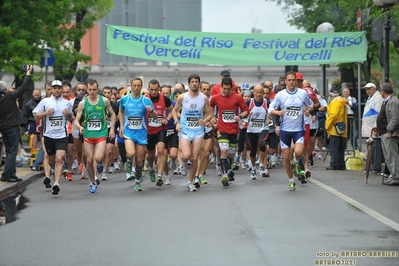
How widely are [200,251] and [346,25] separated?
30662mm

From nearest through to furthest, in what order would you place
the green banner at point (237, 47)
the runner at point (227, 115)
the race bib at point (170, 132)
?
the runner at point (227, 115) → the race bib at point (170, 132) → the green banner at point (237, 47)

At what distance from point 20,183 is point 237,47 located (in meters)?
7.82

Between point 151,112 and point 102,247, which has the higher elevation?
point 151,112

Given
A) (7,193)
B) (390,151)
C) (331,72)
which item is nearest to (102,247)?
(7,193)

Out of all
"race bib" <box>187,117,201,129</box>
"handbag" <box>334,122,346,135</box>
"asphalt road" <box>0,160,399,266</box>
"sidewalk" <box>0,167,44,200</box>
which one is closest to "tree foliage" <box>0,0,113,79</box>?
"sidewalk" <box>0,167,44,200</box>

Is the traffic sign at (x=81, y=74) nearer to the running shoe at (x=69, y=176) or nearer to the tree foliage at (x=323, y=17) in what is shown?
the tree foliage at (x=323, y=17)

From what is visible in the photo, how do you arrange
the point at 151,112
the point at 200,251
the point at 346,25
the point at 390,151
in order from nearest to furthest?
the point at 200,251, the point at 151,112, the point at 390,151, the point at 346,25

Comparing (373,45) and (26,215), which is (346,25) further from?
(26,215)

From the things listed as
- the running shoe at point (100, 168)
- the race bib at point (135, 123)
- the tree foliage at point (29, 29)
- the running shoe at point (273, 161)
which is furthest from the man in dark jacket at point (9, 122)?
the tree foliage at point (29, 29)

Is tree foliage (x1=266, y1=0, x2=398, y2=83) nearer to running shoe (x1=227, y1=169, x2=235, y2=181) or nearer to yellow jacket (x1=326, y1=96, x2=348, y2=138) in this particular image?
yellow jacket (x1=326, y1=96, x2=348, y2=138)

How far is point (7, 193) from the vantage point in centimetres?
1772

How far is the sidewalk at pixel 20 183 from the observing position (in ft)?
57.8

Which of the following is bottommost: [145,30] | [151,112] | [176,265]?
[176,265]

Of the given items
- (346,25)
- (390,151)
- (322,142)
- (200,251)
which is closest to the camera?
(200,251)
